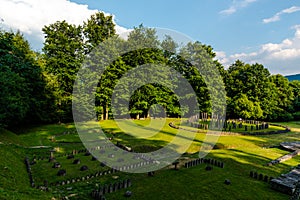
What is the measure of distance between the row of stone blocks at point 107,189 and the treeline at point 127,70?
80.9 feet

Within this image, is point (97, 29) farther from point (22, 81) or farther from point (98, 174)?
point (98, 174)

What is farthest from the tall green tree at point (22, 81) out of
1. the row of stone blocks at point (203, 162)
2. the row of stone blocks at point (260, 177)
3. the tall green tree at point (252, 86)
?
the tall green tree at point (252, 86)

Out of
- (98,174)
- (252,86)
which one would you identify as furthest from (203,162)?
(252,86)

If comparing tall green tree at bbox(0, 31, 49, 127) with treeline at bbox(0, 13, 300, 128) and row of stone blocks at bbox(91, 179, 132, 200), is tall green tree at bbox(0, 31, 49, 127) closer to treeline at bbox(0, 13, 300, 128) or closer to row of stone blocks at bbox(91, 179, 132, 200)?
treeline at bbox(0, 13, 300, 128)

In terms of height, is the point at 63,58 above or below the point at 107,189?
above

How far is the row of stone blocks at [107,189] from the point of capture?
11.9 metres

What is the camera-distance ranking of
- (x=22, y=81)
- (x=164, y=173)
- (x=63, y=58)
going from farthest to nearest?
(x=63, y=58), (x=22, y=81), (x=164, y=173)

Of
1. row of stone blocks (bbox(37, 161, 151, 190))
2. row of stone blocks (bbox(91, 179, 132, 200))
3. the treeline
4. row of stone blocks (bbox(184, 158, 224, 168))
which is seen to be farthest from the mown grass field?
the treeline

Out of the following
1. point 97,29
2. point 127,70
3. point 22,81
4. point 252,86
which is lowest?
point 22,81

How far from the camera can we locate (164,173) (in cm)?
1636

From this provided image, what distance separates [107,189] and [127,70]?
35737 mm

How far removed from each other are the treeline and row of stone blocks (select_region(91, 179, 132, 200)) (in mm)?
24673

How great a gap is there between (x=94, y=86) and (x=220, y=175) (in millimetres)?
32809

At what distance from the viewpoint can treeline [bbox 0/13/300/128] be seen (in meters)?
36.7
